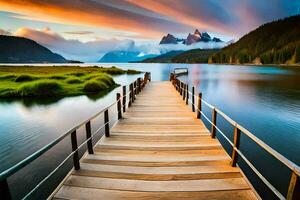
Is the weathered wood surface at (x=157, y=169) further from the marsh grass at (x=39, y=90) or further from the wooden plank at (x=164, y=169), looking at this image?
the marsh grass at (x=39, y=90)

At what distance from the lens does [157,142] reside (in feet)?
25.9

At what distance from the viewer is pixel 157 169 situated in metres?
5.77

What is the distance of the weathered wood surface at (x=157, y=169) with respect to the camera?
15.3ft

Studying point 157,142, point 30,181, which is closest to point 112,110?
point 30,181

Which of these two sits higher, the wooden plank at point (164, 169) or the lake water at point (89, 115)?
the wooden plank at point (164, 169)

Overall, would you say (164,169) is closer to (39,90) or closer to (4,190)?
(4,190)

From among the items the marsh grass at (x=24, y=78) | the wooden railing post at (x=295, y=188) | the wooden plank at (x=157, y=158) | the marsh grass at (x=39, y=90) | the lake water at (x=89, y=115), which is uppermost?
the wooden railing post at (x=295, y=188)

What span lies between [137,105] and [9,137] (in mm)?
8352

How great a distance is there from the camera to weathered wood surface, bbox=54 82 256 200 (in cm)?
467

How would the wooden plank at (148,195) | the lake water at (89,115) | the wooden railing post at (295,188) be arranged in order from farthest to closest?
1. the lake water at (89,115)
2. the wooden plank at (148,195)
3. the wooden railing post at (295,188)

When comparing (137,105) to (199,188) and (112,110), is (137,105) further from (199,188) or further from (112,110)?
(199,188)

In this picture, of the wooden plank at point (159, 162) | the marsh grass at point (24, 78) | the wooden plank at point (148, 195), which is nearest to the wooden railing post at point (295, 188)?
the wooden plank at point (148, 195)

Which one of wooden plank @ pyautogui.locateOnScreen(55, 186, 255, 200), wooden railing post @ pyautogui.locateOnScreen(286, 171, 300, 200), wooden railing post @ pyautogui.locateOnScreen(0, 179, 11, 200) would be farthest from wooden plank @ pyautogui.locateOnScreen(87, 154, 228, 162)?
wooden railing post @ pyautogui.locateOnScreen(0, 179, 11, 200)

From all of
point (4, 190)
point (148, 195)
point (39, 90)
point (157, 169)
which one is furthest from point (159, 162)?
point (39, 90)
